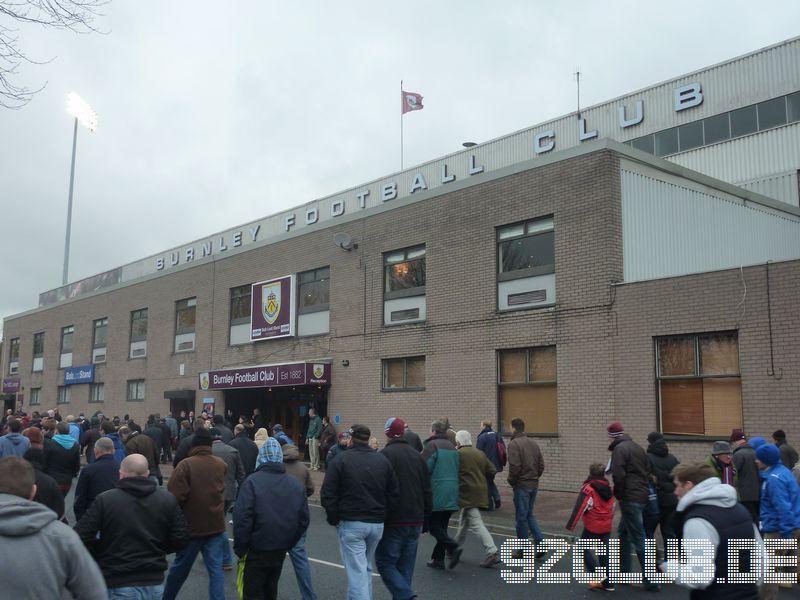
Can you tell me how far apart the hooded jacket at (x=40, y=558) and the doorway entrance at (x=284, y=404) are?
2023cm

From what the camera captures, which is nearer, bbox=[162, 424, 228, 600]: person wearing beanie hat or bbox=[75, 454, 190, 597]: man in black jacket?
bbox=[75, 454, 190, 597]: man in black jacket

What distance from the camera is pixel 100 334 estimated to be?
36.5m

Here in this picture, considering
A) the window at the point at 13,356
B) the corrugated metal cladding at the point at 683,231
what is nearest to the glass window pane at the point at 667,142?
the corrugated metal cladding at the point at 683,231

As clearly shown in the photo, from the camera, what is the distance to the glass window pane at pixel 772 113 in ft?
86.3

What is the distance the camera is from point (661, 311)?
50.9 feet

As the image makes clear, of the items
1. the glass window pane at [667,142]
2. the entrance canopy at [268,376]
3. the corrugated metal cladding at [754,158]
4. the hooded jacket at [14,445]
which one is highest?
the glass window pane at [667,142]

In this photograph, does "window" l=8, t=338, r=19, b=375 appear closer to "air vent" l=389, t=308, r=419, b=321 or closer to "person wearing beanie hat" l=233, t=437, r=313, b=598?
"air vent" l=389, t=308, r=419, b=321

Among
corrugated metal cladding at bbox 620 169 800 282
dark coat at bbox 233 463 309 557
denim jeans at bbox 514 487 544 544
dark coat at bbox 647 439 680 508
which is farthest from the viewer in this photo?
corrugated metal cladding at bbox 620 169 800 282

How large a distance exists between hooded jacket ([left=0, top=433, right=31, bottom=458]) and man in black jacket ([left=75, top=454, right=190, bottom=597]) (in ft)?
18.9

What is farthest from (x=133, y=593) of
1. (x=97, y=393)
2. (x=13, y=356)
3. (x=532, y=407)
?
(x=13, y=356)

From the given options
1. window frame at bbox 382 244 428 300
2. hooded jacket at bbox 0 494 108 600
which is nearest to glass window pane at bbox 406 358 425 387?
window frame at bbox 382 244 428 300

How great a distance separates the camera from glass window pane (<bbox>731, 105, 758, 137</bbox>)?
88.6 feet

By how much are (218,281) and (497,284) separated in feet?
43.4

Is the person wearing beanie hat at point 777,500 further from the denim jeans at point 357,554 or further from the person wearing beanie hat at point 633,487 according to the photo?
the denim jeans at point 357,554
